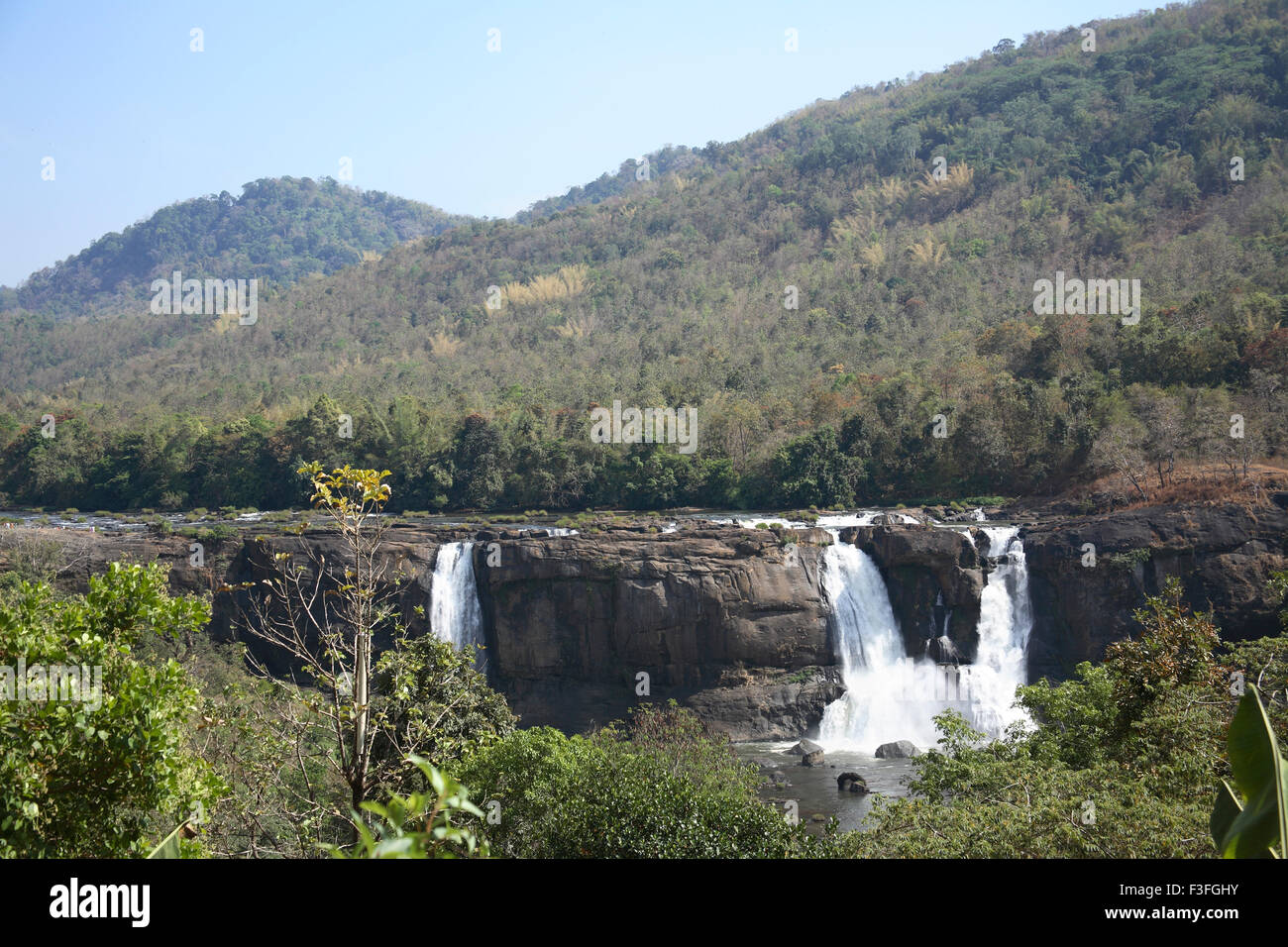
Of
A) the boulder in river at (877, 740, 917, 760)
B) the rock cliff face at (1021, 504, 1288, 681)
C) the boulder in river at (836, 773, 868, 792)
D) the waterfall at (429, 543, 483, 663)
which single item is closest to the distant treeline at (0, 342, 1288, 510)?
the rock cliff face at (1021, 504, 1288, 681)

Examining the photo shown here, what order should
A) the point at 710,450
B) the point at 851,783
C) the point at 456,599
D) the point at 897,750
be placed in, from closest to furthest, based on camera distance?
the point at 851,783, the point at 897,750, the point at 456,599, the point at 710,450

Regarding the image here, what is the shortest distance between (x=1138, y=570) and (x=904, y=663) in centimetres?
782

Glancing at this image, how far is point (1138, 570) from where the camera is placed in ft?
100

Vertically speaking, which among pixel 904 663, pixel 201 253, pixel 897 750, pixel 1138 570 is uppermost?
pixel 201 253

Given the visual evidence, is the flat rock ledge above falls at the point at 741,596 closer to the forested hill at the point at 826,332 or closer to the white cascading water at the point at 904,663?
the white cascading water at the point at 904,663

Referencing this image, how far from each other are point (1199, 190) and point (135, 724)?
265 feet

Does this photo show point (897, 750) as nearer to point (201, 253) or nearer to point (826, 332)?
point (826, 332)

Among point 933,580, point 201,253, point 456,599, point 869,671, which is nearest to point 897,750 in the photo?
point 869,671

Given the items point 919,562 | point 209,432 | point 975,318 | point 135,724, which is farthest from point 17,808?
point 975,318

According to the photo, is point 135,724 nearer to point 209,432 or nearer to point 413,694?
point 413,694

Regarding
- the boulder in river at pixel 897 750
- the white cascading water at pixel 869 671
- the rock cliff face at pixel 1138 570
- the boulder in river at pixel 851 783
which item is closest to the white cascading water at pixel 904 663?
the white cascading water at pixel 869 671

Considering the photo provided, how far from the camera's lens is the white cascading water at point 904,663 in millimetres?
30500

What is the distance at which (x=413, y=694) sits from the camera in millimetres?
→ 15477
